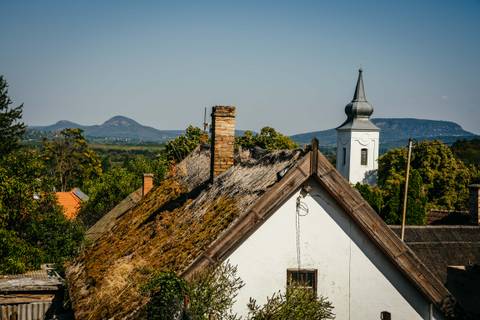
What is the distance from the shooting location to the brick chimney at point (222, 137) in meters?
12.3

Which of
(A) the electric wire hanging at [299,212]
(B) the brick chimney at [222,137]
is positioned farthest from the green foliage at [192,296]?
(B) the brick chimney at [222,137]

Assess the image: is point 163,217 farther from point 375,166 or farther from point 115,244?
point 375,166

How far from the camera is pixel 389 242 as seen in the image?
9141 mm

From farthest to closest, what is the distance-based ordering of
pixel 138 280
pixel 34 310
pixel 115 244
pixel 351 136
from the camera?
pixel 351 136, pixel 34 310, pixel 115 244, pixel 138 280

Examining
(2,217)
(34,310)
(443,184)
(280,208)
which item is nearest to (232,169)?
(280,208)

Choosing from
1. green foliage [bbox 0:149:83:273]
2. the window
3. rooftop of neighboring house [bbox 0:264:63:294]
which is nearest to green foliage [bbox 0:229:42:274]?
green foliage [bbox 0:149:83:273]

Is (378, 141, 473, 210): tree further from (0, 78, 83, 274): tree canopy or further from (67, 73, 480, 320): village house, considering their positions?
(67, 73, 480, 320): village house

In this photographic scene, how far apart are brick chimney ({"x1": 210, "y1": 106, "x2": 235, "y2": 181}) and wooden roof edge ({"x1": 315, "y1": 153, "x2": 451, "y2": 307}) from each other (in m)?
3.71

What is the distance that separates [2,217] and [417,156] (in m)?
48.9

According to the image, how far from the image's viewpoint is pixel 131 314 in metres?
8.88

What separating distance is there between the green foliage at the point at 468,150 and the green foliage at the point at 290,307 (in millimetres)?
86852

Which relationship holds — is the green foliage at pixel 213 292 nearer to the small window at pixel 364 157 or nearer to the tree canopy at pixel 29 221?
the tree canopy at pixel 29 221

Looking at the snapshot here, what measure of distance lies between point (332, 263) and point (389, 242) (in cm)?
96

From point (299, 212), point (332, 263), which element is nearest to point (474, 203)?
point (332, 263)
